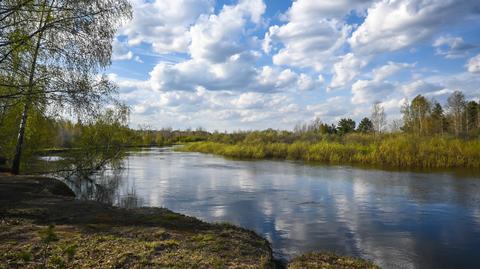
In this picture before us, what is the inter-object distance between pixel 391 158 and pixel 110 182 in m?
21.9

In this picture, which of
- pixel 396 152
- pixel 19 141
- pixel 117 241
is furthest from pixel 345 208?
pixel 396 152

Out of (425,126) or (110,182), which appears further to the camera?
(425,126)

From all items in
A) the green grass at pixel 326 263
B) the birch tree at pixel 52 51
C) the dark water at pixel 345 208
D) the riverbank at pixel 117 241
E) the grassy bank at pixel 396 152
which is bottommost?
the dark water at pixel 345 208

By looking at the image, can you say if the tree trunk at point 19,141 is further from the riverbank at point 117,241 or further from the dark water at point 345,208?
the riverbank at point 117,241

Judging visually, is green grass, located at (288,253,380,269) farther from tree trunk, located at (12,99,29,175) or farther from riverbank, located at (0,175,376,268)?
tree trunk, located at (12,99,29,175)

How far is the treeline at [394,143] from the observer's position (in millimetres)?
27984

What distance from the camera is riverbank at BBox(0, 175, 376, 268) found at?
578cm

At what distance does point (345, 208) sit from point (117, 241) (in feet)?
29.4

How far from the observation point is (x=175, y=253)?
20.4 feet

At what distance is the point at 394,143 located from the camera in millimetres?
30609

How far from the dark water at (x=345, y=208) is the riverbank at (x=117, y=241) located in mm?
1569

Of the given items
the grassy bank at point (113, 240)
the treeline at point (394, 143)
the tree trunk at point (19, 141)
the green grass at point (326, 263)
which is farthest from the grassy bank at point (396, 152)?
the tree trunk at point (19, 141)

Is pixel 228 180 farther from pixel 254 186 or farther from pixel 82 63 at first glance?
pixel 82 63

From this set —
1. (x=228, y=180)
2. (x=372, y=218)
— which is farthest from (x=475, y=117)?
(x=372, y=218)
